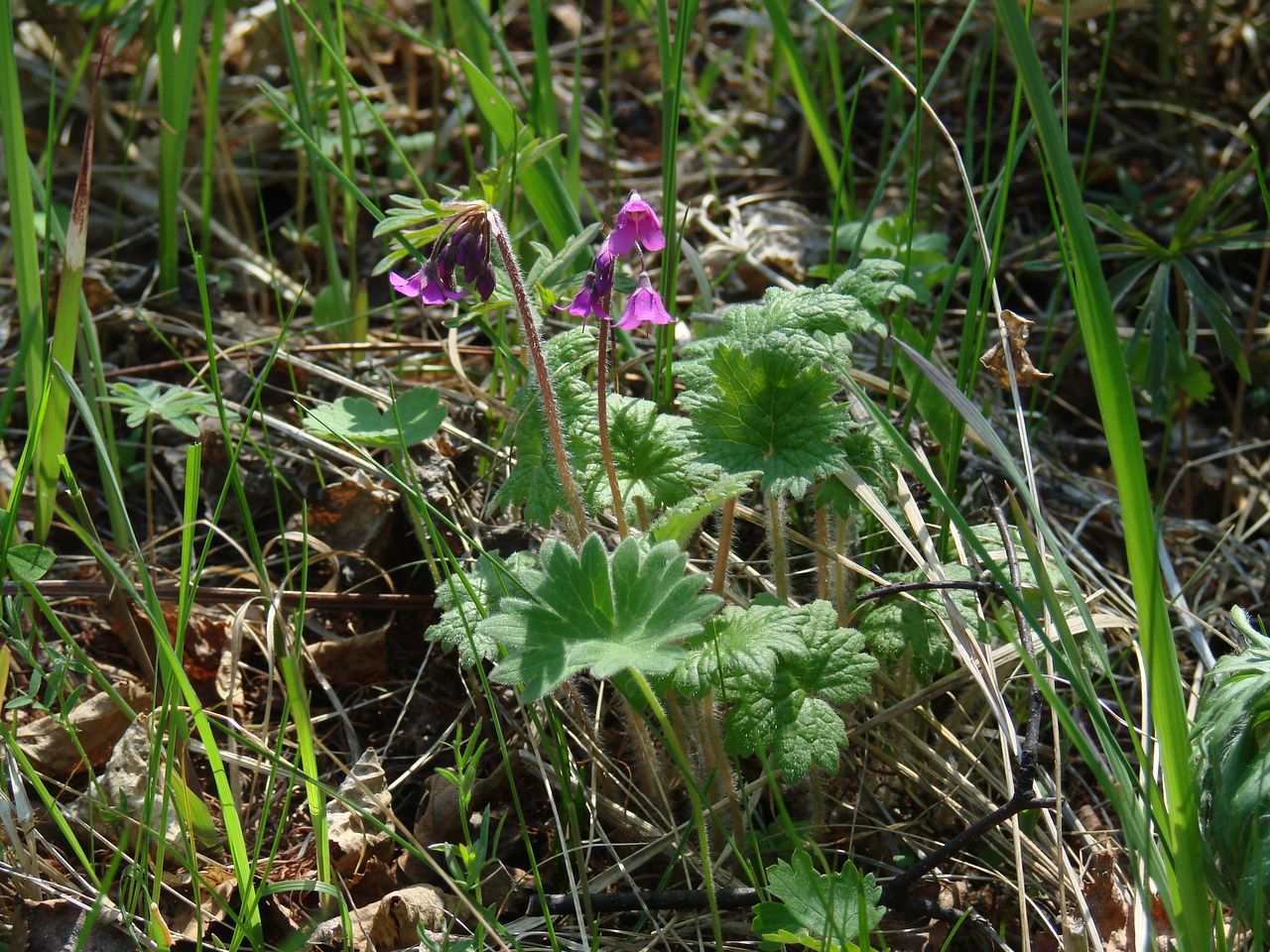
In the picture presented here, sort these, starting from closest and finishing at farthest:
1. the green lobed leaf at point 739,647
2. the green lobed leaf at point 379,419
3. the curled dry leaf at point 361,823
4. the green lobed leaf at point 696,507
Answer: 1. the green lobed leaf at point 739,647
2. the green lobed leaf at point 696,507
3. the curled dry leaf at point 361,823
4. the green lobed leaf at point 379,419

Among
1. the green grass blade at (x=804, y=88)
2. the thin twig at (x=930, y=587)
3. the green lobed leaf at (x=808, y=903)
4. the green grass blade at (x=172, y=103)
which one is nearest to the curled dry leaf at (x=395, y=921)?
the green lobed leaf at (x=808, y=903)

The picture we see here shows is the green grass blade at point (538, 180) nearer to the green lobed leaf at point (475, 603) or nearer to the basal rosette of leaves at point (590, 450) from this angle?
the basal rosette of leaves at point (590, 450)

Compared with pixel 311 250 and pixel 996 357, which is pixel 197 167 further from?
pixel 996 357

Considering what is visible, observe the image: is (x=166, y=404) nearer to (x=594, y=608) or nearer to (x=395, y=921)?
(x=395, y=921)

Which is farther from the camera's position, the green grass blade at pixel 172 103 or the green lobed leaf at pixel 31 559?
the green grass blade at pixel 172 103

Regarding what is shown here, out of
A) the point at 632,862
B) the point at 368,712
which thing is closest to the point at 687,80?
the point at 368,712

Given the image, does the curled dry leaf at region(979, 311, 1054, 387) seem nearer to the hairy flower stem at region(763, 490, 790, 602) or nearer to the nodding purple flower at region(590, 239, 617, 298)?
the hairy flower stem at region(763, 490, 790, 602)

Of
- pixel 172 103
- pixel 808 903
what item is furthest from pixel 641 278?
pixel 172 103

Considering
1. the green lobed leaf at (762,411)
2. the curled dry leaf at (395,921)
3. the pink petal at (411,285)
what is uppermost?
the pink petal at (411,285)
